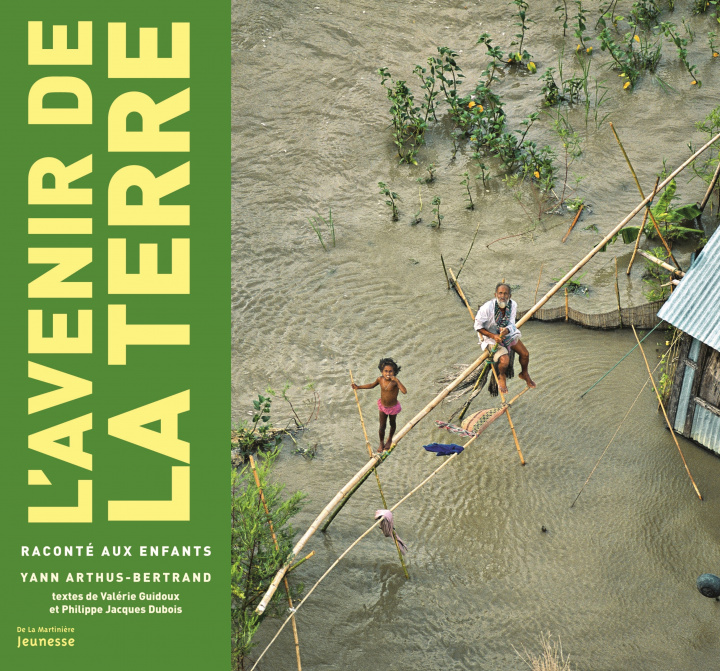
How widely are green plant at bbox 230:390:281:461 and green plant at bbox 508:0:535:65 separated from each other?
4.89 meters

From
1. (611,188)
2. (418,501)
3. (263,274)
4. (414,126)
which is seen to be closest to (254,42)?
(414,126)

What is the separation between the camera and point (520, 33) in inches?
372

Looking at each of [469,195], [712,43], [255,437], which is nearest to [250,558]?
[255,437]

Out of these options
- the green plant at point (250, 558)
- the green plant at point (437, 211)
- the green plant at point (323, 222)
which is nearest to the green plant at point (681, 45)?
the green plant at point (437, 211)

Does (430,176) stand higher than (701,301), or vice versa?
(430,176)

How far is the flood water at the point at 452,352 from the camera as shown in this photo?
514 centimetres

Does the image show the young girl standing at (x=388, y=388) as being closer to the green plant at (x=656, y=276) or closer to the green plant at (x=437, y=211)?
the green plant at (x=656, y=276)

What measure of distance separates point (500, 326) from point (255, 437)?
1996mm

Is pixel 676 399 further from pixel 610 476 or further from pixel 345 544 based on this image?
pixel 345 544

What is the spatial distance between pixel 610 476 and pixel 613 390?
2.60 ft

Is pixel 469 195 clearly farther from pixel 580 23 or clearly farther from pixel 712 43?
pixel 712 43

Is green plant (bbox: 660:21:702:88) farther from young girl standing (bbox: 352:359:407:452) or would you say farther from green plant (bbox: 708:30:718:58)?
young girl standing (bbox: 352:359:407:452)

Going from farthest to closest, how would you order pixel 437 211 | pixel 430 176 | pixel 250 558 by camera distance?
1. pixel 430 176
2. pixel 437 211
3. pixel 250 558

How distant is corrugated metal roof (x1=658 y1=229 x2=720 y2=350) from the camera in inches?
214
